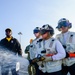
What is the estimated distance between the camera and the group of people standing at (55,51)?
6.71m

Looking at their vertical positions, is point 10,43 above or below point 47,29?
below

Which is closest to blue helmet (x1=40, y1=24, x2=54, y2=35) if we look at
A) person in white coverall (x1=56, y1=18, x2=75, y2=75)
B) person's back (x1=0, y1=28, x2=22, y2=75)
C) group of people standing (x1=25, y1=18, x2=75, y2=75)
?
group of people standing (x1=25, y1=18, x2=75, y2=75)

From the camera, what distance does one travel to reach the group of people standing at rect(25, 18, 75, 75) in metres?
6.71

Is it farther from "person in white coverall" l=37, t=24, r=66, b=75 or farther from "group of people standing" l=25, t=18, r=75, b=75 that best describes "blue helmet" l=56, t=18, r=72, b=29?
"person in white coverall" l=37, t=24, r=66, b=75

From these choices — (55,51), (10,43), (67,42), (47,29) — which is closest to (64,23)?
(67,42)

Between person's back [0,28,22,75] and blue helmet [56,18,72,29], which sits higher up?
blue helmet [56,18,72,29]

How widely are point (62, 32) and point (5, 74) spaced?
3520mm

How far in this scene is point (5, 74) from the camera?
1051cm

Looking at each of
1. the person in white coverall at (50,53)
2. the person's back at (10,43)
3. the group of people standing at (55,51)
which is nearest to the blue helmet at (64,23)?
the group of people standing at (55,51)

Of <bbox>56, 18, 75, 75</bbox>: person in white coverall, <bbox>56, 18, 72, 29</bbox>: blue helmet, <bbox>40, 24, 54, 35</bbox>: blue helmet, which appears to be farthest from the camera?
<bbox>56, 18, 72, 29</bbox>: blue helmet

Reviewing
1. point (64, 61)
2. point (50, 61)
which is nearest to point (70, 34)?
point (64, 61)

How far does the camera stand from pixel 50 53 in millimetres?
6805

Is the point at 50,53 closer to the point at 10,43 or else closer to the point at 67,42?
the point at 67,42

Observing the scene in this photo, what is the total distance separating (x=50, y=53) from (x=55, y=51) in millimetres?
116
